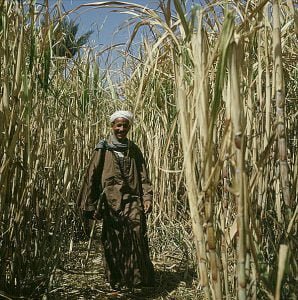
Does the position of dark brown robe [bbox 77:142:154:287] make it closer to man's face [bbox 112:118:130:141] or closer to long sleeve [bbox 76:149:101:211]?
long sleeve [bbox 76:149:101:211]

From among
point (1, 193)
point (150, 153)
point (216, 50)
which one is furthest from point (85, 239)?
point (216, 50)

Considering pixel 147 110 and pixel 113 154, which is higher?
pixel 147 110

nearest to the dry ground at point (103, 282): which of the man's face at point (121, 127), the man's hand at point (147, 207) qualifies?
the man's hand at point (147, 207)

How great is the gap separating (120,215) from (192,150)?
58.2 inches

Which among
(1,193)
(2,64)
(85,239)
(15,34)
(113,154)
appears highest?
(15,34)

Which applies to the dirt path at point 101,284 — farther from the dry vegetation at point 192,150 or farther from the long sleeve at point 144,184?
the long sleeve at point 144,184

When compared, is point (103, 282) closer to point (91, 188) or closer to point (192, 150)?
point (91, 188)

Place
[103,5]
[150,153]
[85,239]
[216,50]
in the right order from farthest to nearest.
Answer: [85,239], [150,153], [103,5], [216,50]

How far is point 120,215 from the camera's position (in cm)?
257

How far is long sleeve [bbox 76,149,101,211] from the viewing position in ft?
8.37

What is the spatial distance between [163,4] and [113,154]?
1507 mm

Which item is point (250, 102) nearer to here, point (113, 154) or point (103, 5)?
point (103, 5)

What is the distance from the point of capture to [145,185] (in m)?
2.65

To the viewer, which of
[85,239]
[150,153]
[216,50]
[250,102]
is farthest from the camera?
[85,239]
